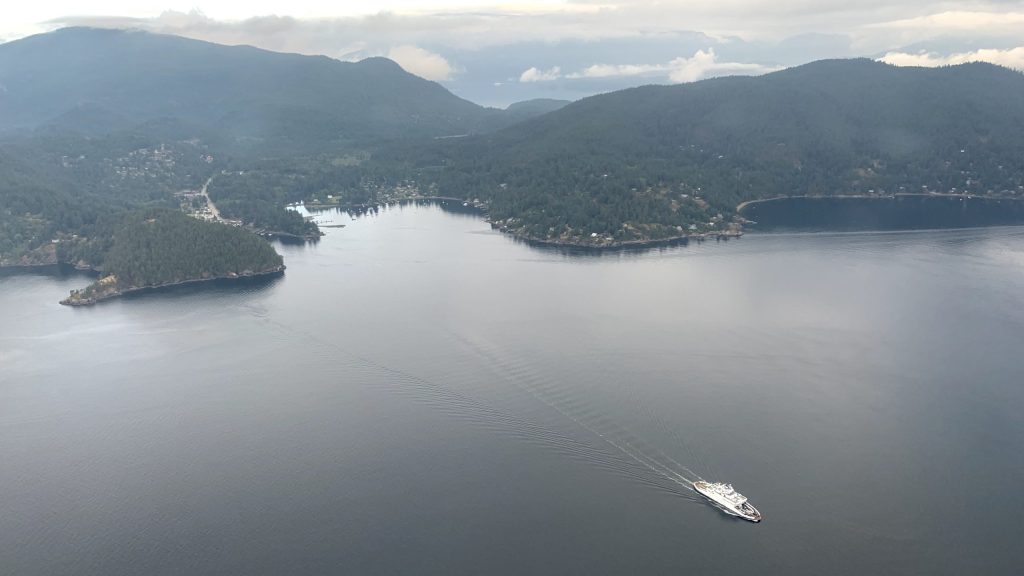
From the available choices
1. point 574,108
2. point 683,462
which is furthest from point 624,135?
point 683,462

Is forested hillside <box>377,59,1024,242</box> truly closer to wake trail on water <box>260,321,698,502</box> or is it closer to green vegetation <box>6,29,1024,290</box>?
green vegetation <box>6,29,1024,290</box>

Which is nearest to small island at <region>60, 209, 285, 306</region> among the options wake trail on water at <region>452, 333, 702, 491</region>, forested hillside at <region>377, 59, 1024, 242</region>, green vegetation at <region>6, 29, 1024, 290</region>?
green vegetation at <region>6, 29, 1024, 290</region>

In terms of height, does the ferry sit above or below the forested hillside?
below

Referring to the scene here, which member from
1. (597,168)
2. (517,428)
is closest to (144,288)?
(517,428)

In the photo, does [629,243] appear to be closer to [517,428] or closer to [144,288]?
[517,428]

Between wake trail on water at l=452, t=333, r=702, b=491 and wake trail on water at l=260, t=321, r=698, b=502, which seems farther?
wake trail on water at l=452, t=333, r=702, b=491

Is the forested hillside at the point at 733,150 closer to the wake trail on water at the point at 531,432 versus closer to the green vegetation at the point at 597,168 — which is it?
the green vegetation at the point at 597,168
